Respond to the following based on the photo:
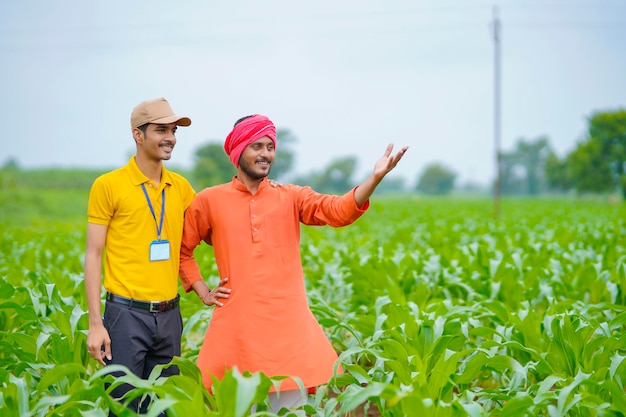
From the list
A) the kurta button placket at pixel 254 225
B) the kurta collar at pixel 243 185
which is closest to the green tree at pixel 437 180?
the kurta collar at pixel 243 185

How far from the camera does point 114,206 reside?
3.07 m

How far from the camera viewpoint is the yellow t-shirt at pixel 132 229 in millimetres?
3064

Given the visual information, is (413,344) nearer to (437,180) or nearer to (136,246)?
(136,246)

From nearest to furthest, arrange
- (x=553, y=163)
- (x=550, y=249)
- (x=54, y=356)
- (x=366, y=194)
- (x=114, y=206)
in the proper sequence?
(x=366, y=194) → (x=114, y=206) → (x=54, y=356) → (x=550, y=249) → (x=553, y=163)

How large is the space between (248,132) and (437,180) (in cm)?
12382

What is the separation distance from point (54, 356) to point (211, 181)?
56.9m

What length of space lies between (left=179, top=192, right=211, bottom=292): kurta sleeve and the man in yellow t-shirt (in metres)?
0.06

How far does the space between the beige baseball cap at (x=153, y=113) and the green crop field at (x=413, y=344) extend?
107 centimetres

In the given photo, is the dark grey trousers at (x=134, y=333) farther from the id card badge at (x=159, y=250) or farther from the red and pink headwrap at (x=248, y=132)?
the red and pink headwrap at (x=248, y=132)

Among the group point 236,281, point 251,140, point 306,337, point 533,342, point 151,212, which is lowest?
point 533,342

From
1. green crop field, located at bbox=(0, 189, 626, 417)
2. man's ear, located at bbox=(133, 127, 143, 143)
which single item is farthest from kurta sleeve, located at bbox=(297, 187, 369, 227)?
man's ear, located at bbox=(133, 127, 143, 143)

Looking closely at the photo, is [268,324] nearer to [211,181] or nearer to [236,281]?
[236,281]

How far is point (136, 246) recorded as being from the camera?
3.10 m

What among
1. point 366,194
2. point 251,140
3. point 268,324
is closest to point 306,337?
point 268,324
